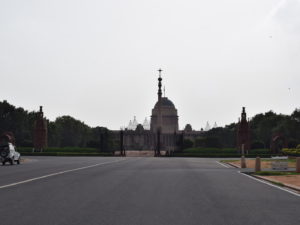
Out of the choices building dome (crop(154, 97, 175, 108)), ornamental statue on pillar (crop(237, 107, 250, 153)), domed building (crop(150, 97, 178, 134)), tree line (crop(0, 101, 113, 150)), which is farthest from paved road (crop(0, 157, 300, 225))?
building dome (crop(154, 97, 175, 108))

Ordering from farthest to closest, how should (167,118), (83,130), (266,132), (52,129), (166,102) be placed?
(166,102), (167,118), (83,130), (266,132), (52,129)

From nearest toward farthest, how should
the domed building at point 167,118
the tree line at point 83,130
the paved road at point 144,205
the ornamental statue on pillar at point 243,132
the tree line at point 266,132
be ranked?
the paved road at point 144,205
the ornamental statue on pillar at point 243,132
the tree line at point 266,132
the tree line at point 83,130
the domed building at point 167,118


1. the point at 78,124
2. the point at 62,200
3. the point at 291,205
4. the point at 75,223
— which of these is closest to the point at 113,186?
the point at 62,200

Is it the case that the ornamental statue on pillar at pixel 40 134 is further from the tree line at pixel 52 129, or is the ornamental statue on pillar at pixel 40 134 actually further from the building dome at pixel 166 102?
the building dome at pixel 166 102

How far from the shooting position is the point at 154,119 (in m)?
196

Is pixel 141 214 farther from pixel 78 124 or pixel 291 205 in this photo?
pixel 78 124

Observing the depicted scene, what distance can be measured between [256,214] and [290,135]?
363 ft

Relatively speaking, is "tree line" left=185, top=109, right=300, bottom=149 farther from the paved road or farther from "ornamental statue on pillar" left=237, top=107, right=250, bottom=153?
the paved road

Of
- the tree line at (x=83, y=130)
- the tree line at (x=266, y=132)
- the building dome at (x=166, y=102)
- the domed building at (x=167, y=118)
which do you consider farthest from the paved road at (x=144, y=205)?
the building dome at (x=166, y=102)

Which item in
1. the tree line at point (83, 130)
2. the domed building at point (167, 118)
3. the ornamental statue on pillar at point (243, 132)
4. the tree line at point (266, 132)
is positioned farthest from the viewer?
the domed building at point (167, 118)

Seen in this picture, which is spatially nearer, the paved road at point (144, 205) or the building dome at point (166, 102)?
the paved road at point (144, 205)

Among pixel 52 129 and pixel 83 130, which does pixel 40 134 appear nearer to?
pixel 52 129

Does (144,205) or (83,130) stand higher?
(83,130)

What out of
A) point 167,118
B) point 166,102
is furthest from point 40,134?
point 166,102
